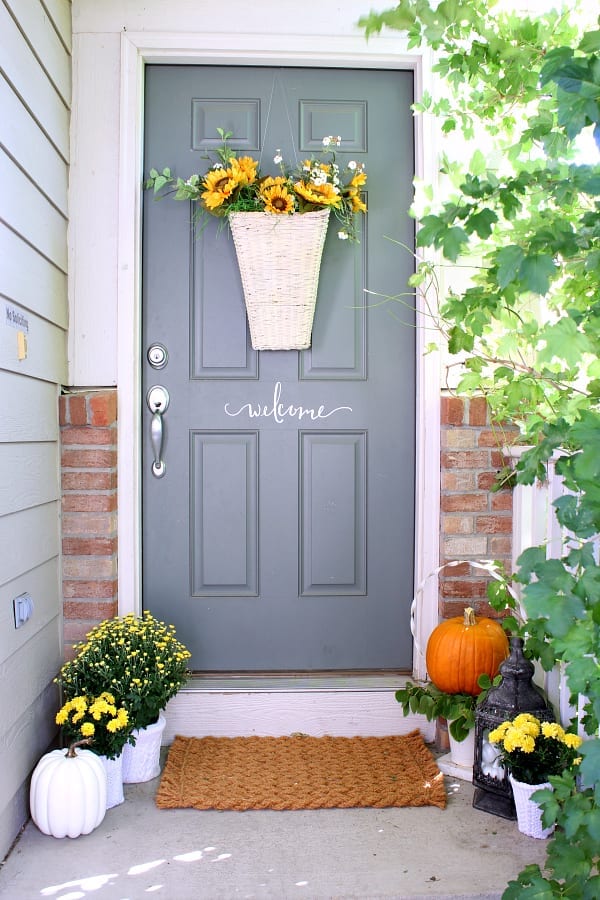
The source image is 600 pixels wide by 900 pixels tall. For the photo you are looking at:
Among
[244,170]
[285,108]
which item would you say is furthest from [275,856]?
[285,108]

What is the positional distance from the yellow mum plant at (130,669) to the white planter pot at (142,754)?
0.10ft

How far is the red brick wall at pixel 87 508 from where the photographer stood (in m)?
2.41

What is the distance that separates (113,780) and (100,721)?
0.17 m

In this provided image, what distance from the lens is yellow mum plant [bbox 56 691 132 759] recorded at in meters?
2.01

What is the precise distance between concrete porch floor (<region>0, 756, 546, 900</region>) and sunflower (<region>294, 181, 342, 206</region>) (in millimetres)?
1636

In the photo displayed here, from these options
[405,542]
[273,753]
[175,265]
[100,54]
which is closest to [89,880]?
[273,753]

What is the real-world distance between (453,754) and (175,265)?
1653mm

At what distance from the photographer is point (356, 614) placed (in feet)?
8.47

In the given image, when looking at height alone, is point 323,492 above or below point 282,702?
above

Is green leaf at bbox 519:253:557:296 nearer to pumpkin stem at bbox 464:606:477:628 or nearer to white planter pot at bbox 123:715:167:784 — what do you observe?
pumpkin stem at bbox 464:606:477:628

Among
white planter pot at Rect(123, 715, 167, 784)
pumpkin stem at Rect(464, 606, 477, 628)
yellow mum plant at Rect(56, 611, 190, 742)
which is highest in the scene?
pumpkin stem at Rect(464, 606, 477, 628)

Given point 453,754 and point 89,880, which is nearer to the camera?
point 89,880

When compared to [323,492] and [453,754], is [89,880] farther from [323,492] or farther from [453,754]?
[323,492]

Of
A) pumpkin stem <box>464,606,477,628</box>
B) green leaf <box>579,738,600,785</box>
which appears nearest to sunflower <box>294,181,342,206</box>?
pumpkin stem <box>464,606,477,628</box>
